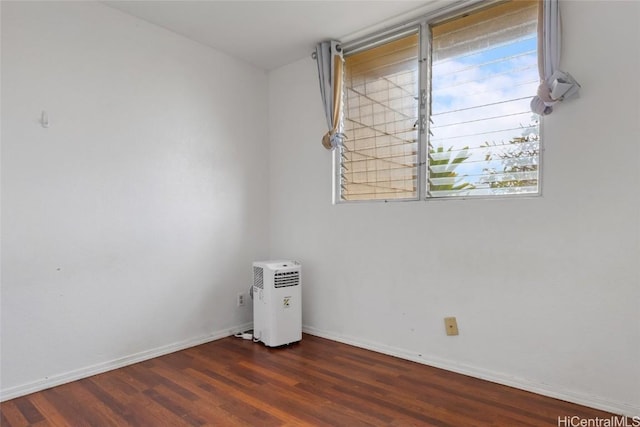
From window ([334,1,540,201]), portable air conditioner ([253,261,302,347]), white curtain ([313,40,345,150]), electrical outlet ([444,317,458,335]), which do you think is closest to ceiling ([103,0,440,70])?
white curtain ([313,40,345,150])

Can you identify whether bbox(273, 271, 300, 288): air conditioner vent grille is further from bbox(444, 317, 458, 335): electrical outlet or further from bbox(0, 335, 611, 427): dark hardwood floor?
bbox(444, 317, 458, 335): electrical outlet

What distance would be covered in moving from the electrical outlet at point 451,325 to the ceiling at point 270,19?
2.34 m

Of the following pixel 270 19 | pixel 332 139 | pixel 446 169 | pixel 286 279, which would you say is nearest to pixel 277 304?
pixel 286 279

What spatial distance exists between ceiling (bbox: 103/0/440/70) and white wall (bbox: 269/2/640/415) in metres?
1.27

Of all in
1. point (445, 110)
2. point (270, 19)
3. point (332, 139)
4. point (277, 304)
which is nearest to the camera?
point (445, 110)

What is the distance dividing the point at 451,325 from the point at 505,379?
475 mm

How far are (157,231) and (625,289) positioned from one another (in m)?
3.28

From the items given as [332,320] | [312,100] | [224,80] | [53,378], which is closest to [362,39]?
[312,100]

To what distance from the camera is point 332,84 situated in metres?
3.51

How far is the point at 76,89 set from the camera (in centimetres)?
273

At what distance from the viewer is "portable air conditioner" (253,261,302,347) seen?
10.9ft

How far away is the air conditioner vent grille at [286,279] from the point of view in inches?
132

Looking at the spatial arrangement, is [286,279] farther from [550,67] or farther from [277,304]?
[550,67]

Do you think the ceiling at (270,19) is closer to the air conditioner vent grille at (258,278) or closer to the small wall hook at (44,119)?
the small wall hook at (44,119)
